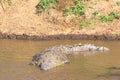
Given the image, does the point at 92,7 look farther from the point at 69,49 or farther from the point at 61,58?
the point at 61,58

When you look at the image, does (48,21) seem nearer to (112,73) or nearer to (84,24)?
(84,24)

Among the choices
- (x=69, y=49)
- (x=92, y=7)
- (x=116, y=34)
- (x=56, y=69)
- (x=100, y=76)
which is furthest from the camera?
(x=92, y=7)

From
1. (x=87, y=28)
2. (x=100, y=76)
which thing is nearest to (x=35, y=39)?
(x=87, y=28)

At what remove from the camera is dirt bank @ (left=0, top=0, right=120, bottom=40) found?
64.1 feet

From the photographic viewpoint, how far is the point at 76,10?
70.4 ft

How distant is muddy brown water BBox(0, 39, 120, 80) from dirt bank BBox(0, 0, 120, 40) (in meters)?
1.81

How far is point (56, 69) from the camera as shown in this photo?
42.8ft

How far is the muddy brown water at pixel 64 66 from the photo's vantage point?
12.1m

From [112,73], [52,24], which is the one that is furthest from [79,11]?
[112,73]

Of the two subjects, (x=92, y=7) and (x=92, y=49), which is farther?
(x=92, y=7)

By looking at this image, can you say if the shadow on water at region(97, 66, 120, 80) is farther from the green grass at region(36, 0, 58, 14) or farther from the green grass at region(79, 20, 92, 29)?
the green grass at region(36, 0, 58, 14)

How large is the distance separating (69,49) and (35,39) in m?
3.68

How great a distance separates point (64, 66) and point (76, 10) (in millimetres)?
8488

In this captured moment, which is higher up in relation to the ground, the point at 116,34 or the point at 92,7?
the point at 92,7
